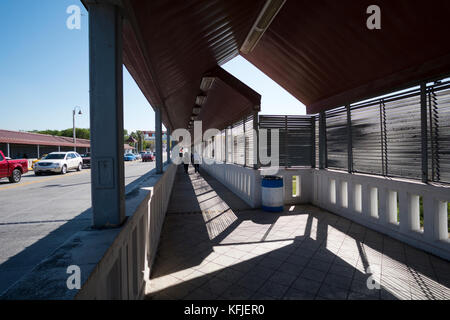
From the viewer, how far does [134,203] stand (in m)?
2.85

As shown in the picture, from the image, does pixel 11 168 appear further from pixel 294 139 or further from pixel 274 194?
pixel 294 139

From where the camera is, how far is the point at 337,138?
6.90 meters

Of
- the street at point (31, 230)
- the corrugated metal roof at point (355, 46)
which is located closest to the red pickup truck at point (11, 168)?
the street at point (31, 230)

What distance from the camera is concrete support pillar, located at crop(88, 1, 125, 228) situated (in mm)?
2133

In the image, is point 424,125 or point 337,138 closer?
point 424,125

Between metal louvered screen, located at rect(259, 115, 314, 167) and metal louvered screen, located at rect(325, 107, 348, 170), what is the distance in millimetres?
792

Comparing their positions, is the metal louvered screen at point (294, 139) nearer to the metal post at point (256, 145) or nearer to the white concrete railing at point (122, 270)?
the metal post at point (256, 145)

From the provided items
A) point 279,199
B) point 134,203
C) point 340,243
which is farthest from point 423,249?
point 134,203

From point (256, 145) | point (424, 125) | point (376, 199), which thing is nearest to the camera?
point (424, 125)

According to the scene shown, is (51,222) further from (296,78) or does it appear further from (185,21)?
(296,78)

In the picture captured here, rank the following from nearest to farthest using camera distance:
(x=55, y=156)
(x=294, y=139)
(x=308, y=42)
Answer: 1. (x=308, y=42)
2. (x=294, y=139)
3. (x=55, y=156)

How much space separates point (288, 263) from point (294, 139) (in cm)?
500

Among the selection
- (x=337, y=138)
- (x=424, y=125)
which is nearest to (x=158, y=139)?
(x=337, y=138)

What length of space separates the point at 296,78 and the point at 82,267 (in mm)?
7246
